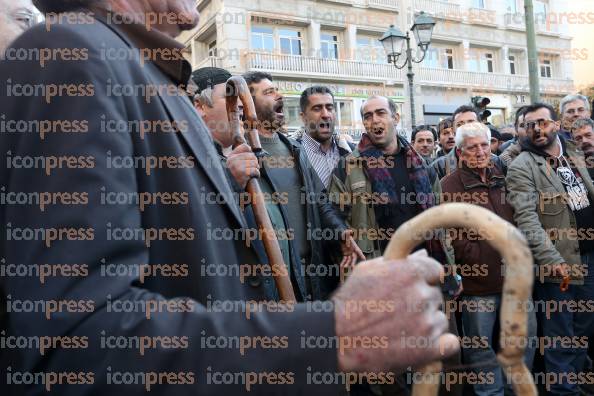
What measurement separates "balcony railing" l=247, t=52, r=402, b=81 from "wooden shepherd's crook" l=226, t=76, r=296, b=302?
15.4 m

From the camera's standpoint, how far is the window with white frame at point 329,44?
20.5 m

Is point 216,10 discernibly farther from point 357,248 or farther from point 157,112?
point 157,112

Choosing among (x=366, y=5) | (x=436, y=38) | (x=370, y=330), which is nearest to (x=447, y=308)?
(x=370, y=330)

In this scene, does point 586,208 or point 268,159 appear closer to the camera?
point 268,159

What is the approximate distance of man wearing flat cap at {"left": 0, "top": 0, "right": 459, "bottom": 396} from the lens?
0.78 m

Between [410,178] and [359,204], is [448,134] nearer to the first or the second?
[410,178]

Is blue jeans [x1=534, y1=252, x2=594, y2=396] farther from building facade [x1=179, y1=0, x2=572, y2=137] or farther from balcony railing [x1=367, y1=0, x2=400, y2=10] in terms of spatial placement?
balcony railing [x1=367, y1=0, x2=400, y2=10]

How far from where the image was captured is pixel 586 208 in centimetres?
423

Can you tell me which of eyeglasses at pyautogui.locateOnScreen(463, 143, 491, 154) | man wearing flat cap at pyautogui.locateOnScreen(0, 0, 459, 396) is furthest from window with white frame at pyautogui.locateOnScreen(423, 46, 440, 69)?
man wearing flat cap at pyautogui.locateOnScreen(0, 0, 459, 396)

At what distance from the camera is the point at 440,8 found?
22031 mm

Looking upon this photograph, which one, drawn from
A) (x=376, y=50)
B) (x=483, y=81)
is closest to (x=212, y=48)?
(x=376, y=50)

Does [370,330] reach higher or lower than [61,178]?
lower

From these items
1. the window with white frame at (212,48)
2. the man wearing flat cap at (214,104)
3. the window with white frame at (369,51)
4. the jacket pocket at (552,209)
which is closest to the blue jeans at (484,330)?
the jacket pocket at (552,209)

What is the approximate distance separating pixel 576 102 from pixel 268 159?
3.88 meters
